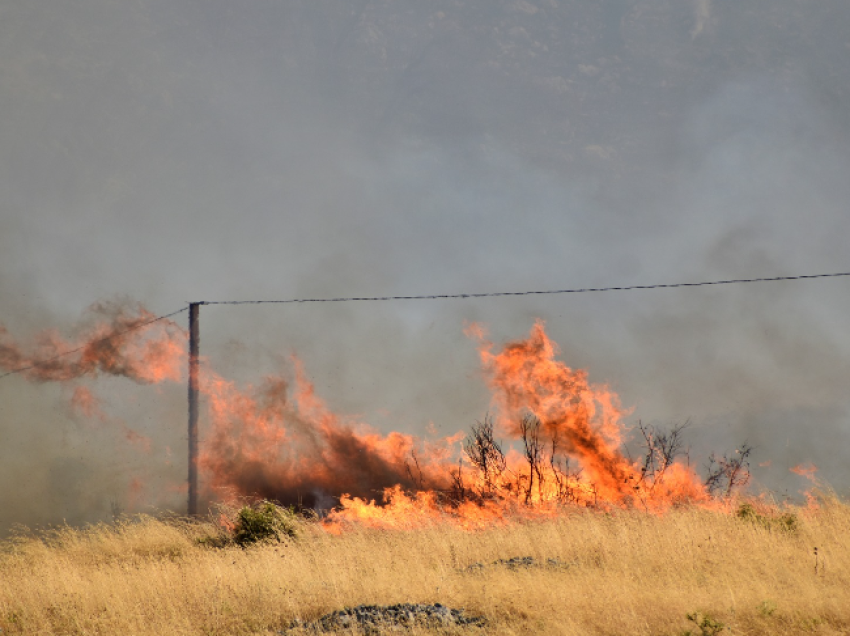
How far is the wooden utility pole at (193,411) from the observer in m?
20.6

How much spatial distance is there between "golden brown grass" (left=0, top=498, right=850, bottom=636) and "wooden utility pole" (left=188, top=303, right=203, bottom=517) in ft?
14.9

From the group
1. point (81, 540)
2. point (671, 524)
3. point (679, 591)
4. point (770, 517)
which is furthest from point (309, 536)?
point (770, 517)

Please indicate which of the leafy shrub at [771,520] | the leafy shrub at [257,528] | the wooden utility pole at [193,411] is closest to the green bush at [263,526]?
the leafy shrub at [257,528]

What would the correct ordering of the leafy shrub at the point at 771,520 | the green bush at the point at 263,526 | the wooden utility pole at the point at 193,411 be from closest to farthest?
the leafy shrub at the point at 771,520 → the green bush at the point at 263,526 → the wooden utility pole at the point at 193,411

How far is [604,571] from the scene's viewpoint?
11.4m

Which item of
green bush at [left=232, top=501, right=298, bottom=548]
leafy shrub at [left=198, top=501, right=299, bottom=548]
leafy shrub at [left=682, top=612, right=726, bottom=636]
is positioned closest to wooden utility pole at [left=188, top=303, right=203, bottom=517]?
leafy shrub at [left=198, top=501, right=299, bottom=548]

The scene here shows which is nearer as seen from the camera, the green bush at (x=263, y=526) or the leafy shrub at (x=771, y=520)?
the leafy shrub at (x=771, y=520)

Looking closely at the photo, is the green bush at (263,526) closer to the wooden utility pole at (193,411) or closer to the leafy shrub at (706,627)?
the wooden utility pole at (193,411)

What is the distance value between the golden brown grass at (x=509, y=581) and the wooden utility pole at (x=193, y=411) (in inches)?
179

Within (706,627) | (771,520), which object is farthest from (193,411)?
(706,627)

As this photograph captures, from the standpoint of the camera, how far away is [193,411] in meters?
20.7

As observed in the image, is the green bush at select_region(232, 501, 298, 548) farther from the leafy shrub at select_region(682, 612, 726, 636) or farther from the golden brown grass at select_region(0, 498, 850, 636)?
the leafy shrub at select_region(682, 612, 726, 636)

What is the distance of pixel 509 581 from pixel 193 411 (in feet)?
43.3

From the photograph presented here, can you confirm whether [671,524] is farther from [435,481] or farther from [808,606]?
[435,481]
